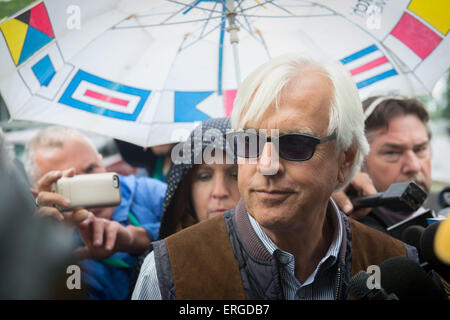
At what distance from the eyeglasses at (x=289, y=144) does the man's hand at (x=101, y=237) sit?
2.43ft

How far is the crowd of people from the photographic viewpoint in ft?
4.59

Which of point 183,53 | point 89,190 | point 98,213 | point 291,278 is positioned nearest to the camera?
point 291,278

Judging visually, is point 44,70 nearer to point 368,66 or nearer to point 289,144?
point 289,144

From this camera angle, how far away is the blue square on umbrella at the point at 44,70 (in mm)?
1724

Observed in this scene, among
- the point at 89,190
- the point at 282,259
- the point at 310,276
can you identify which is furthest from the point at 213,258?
the point at 89,190

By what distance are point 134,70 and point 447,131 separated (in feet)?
7.98

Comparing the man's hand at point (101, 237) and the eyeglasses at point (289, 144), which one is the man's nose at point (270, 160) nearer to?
the eyeglasses at point (289, 144)

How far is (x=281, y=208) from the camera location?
4.57 feet

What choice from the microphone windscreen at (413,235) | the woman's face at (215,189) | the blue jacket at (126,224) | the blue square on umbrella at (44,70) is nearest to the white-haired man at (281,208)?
the microphone windscreen at (413,235)

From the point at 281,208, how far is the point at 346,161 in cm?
36

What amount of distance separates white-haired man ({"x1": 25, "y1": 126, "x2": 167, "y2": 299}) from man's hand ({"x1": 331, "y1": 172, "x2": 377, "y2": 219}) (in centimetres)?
87

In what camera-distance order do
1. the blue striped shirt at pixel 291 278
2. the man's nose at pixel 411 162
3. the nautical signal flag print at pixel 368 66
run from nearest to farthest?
the blue striped shirt at pixel 291 278 < the nautical signal flag print at pixel 368 66 < the man's nose at pixel 411 162

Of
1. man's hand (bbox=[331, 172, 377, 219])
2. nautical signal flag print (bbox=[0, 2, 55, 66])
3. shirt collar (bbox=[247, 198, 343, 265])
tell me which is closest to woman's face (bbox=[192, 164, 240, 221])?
shirt collar (bbox=[247, 198, 343, 265])

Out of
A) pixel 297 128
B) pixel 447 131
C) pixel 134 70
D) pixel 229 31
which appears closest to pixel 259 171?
pixel 297 128
